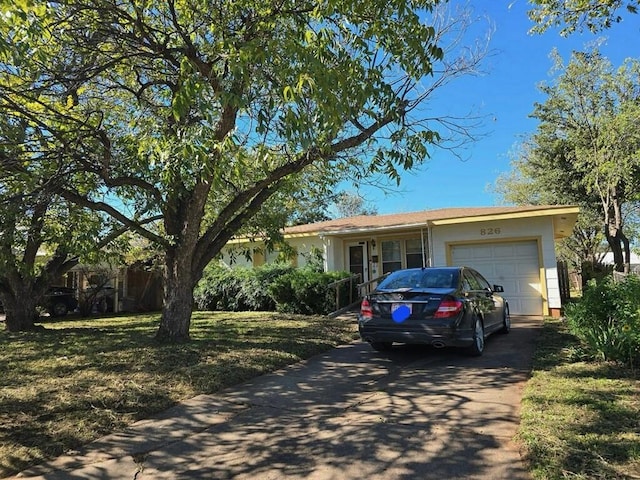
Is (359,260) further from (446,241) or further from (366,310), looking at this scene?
(366,310)

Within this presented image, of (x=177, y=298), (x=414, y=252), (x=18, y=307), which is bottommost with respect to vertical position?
(x=18, y=307)

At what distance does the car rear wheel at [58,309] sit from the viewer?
19944 mm

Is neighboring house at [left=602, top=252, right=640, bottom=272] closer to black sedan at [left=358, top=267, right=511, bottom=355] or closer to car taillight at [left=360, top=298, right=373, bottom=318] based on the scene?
black sedan at [left=358, top=267, right=511, bottom=355]

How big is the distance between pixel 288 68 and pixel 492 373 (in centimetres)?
505

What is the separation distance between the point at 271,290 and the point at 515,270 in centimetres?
764

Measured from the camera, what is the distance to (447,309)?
739cm

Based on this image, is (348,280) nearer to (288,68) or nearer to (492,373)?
(492,373)

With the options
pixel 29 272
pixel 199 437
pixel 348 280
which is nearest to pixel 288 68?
pixel 199 437

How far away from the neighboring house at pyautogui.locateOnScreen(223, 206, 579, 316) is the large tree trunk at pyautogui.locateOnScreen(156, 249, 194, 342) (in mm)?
2779

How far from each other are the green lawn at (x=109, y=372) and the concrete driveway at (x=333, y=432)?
0.31 metres

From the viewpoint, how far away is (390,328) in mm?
7645

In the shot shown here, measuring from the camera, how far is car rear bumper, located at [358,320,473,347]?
24.0 feet

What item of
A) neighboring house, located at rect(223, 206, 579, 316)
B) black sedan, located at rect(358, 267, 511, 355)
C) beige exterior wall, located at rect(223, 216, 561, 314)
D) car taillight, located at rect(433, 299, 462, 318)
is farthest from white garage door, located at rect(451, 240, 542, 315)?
car taillight, located at rect(433, 299, 462, 318)

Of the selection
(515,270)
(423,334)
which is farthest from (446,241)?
(423,334)
